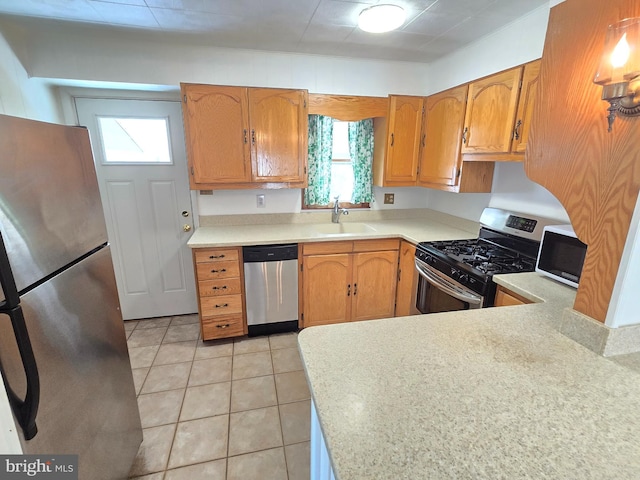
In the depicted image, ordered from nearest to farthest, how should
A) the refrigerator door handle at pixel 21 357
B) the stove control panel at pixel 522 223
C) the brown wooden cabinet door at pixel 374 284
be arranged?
the refrigerator door handle at pixel 21 357
the stove control panel at pixel 522 223
the brown wooden cabinet door at pixel 374 284

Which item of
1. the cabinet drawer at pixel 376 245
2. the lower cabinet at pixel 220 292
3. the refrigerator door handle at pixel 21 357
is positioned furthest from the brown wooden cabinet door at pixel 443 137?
the refrigerator door handle at pixel 21 357

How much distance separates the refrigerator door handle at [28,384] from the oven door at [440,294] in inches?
76.5

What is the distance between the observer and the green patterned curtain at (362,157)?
2.96 metres

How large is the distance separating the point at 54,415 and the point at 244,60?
2490mm

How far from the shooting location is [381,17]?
175 cm

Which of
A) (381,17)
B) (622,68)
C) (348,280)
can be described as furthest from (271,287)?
(622,68)

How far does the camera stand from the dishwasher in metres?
2.47

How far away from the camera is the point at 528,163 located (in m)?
1.18

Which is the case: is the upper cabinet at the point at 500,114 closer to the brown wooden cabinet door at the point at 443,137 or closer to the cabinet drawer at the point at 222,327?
the brown wooden cabinet door at the point at 443,137

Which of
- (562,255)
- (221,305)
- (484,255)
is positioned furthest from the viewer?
(221,305)

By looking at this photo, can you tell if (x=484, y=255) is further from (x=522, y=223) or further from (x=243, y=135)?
(x=243, y=135)

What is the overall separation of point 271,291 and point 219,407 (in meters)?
0.91

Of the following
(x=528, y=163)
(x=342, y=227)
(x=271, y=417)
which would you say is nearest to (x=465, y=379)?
(x=528, y=163)

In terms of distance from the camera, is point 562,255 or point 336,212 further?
point 336,212
